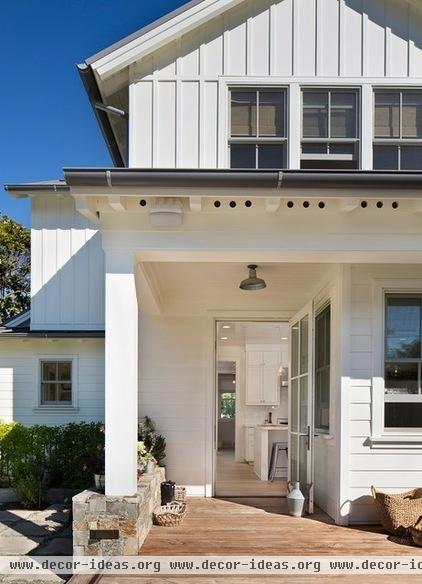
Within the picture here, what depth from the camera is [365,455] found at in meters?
5.68

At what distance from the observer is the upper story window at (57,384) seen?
989 centimetres

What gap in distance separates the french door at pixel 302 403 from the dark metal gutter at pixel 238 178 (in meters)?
2.84

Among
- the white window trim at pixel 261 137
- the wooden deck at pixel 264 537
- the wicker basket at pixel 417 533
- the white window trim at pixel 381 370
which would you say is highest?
the white window trim at pixel 261 137

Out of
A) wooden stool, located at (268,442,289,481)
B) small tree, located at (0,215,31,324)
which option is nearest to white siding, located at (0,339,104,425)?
→ wooden stool, located at (268,442,289,481)

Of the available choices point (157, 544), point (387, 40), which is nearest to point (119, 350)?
point (157, 544)

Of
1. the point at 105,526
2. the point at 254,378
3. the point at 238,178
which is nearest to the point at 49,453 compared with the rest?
the point at 105,526

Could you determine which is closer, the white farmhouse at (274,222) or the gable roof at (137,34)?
the white farmhouse at (274,222)

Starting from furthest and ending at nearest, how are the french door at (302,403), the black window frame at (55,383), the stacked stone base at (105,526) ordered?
the black window frame at (55,383)
the french door at (302,403)
the stacked stone base at (105,526)

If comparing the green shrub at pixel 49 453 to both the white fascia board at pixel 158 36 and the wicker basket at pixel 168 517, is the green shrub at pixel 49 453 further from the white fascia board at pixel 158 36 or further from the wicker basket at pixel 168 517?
the white fascia board at pixel 158 36

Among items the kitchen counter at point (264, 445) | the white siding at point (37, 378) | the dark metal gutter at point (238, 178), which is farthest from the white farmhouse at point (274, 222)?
the white siding at point (37, 378)

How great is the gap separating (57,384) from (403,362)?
6.30 metres

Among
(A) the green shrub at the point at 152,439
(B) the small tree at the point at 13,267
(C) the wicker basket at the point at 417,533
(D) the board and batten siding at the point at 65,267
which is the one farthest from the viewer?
(B) the small tree at the point at 13,267

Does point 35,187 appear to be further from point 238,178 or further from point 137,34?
point 238,178

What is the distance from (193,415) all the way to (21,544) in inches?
117
